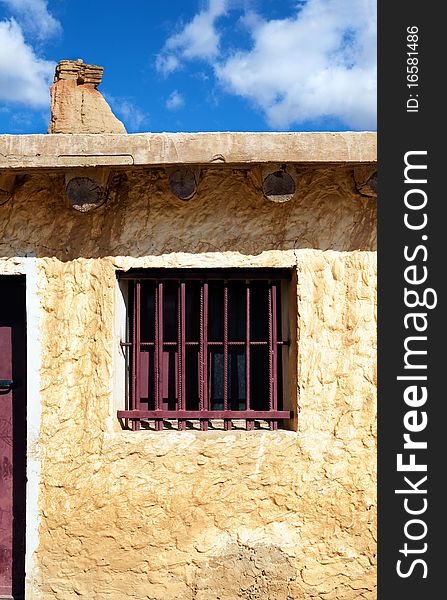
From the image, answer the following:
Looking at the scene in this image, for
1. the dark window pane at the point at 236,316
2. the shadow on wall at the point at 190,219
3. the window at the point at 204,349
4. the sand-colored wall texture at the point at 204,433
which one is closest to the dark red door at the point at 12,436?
the sand-colored wall texture at the point at 204,433

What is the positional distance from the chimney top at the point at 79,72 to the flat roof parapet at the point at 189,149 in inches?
36.9

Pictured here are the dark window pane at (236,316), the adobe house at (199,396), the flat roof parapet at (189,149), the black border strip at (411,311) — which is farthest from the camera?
the dark window pane at (236,316)

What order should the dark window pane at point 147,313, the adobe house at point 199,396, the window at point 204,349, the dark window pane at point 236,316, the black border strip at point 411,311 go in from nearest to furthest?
the black border strip at point 411,311 < the adobe house at point 199,396 < the window at point 204,349 < the dark window pane at point 147,313 < the dark window pane at point 236,316

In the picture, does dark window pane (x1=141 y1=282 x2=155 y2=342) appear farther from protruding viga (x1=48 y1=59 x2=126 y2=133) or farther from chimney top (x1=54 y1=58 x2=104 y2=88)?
chimney top (x1=54 y1=58 x2=104 y2=88)

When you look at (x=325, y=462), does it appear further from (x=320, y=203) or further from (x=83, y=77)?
(x=83, y=77)

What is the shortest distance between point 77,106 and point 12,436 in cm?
224

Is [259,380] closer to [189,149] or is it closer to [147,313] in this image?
[147,313]

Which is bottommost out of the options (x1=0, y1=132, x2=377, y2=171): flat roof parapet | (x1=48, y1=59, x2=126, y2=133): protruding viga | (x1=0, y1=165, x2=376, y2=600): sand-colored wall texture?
(x1=0, y1=165, x2=376, y2=600): sand-colored wall texture

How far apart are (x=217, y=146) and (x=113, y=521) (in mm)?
2304

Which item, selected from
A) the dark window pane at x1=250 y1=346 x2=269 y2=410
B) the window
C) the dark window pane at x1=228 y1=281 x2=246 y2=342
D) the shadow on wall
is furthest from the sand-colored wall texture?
the dark window pane at x1=228 y1=281 x2=246 y2=342

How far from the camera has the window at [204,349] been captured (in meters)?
3.46

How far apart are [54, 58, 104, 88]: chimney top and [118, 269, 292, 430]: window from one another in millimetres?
1471

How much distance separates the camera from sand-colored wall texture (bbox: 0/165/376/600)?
10.9 ft

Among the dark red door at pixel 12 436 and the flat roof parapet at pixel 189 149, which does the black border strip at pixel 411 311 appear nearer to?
the flat roof parapet at pixel 189 149
